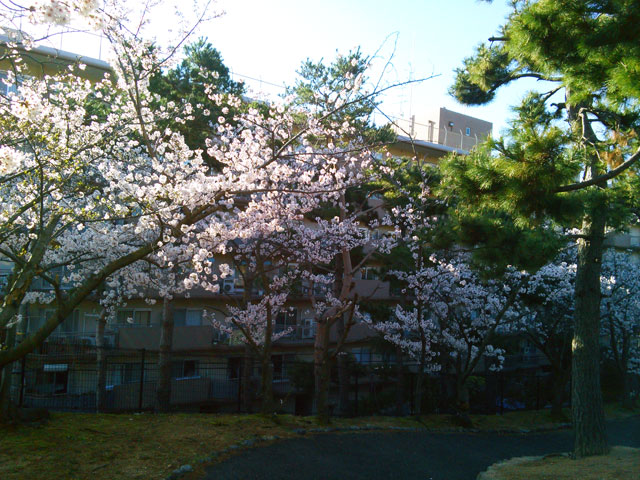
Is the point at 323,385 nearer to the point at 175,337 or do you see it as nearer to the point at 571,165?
the point at 571,165

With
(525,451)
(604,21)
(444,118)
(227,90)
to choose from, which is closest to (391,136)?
(227,90)

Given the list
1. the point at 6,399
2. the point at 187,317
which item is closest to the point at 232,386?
the point at 187,317

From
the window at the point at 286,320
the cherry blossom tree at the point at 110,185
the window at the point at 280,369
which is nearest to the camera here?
the cherry blossom tree at the point at 110,185

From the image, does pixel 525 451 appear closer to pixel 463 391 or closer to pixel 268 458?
pixel 463 391

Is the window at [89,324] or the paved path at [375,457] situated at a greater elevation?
the window at [89,324]

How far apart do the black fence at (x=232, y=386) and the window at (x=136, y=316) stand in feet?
5.56

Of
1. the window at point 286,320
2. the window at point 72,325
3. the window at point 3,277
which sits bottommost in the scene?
the window at point 72,325

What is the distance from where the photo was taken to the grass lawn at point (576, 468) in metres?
7.73

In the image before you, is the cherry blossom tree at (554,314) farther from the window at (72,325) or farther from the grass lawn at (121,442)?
the window at (72,325)

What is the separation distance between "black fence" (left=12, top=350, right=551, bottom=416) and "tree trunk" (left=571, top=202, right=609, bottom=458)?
7465 millimetres

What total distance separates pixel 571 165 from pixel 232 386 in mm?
16653

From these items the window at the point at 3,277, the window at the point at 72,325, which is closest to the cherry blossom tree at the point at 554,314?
the window at the point at 3,277

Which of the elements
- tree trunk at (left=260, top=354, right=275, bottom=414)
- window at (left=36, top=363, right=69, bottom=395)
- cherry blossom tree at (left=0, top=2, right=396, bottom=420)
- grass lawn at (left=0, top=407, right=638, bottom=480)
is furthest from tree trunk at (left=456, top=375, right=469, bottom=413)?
window at (left=36, top=363, right=69, bottom=395)

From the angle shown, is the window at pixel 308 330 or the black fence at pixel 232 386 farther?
the window at pixel 308 330
